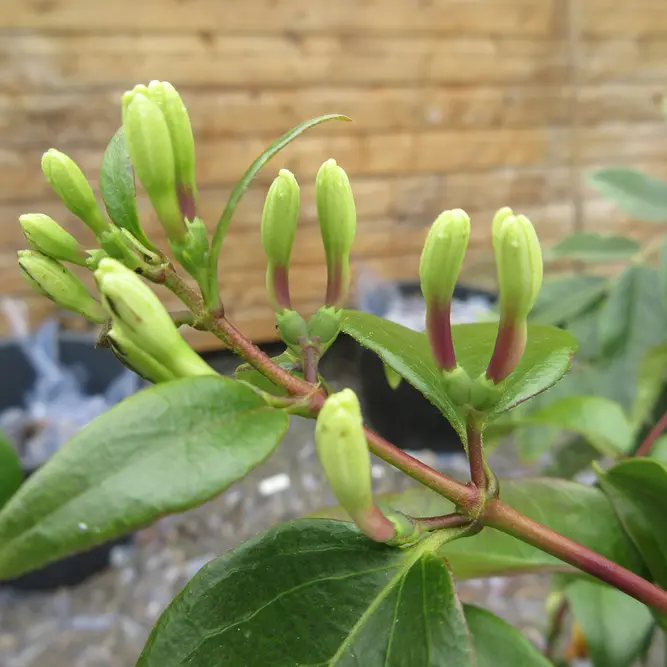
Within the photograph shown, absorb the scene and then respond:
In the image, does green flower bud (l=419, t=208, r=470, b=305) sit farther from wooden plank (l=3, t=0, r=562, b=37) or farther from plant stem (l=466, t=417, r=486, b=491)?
wooden plank (l=3, t=0, r=562, b=37)

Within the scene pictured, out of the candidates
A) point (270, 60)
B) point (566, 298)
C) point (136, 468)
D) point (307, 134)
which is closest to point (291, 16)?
point (270, 60)

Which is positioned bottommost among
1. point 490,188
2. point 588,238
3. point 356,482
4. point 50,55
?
point 490,188

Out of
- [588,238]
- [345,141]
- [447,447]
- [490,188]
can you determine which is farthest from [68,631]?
[490,188]

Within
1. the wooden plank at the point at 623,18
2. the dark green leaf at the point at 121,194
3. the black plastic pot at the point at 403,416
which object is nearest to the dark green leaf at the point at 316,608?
the dark green leaf at the point at 121,194

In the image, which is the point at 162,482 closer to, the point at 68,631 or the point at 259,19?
the point at 68,631

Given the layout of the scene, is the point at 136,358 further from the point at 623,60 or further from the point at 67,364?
the point at 623,60

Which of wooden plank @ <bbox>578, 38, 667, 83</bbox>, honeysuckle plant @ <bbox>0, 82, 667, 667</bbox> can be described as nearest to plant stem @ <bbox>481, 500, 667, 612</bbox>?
honeysuckle plant @ <bbox>0, 82, 667, 667</bbox>
